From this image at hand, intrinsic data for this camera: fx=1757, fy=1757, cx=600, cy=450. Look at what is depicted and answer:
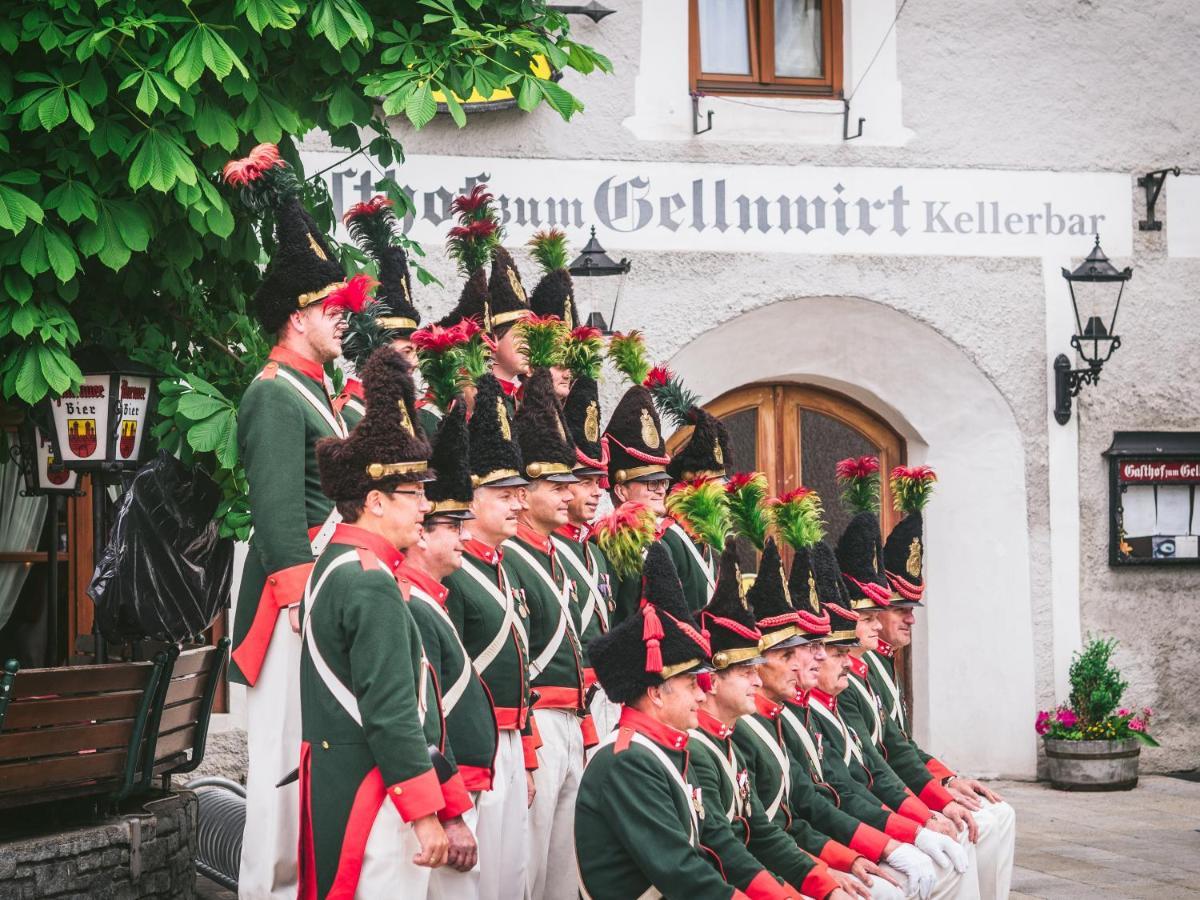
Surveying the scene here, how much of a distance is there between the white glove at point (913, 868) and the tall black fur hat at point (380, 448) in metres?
2.21

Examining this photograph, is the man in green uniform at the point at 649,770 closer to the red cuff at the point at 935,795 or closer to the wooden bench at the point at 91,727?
the wooden bench at the point at 91,727

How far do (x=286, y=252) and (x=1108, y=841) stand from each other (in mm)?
5860

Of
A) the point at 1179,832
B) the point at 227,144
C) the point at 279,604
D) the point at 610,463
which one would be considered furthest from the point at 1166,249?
the point at 279,604

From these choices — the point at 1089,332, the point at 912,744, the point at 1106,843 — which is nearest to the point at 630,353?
the point at 912,744

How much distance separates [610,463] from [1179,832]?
Answer: 454 cm

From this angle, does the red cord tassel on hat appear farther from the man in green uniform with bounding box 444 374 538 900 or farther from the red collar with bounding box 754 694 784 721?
the red collar with bounding box 754 694 784 721

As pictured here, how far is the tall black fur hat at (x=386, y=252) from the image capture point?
598 centimetres

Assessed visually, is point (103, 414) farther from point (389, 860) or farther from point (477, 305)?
point (389, 860)

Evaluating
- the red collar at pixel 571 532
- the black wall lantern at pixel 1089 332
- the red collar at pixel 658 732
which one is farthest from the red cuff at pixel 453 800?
the black wall lantern at pixel 1089 332

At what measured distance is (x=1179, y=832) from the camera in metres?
9.17

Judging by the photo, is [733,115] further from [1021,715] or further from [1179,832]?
[1179,832]

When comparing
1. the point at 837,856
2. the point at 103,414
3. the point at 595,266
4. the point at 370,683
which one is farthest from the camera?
the point at 595,266

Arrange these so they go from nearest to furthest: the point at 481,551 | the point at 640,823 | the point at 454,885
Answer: the point at 454,885 → the point at 640,823 → the point at 481,551

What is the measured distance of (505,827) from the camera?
499 centimetres
